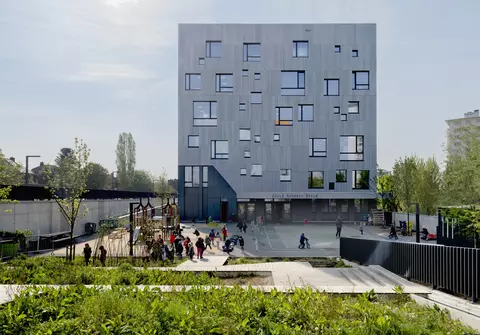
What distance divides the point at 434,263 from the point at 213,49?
3971cm

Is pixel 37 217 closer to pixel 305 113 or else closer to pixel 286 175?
pixel 286 175

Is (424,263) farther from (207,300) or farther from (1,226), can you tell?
(1,226)

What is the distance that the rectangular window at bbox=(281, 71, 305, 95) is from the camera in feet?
147

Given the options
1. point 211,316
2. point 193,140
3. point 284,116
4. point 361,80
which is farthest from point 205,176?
point 211,316

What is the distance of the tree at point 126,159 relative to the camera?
260ft

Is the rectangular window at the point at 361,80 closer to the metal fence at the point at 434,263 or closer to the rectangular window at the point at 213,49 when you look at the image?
the rectangular window at the point at 213,49

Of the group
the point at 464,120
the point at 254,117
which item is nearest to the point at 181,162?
the point at 254,117

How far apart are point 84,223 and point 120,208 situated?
456 inches

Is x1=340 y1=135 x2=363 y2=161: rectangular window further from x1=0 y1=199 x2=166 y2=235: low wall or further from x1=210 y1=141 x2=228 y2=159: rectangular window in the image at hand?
x1=0 y1=199 x2=166 y2=235: low wall

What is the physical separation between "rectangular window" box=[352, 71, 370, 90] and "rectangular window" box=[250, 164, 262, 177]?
51.2ft

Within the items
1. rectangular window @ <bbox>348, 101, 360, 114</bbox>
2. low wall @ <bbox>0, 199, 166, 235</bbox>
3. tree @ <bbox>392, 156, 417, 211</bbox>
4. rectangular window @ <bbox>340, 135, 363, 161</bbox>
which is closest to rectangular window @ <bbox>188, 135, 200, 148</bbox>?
low wall @ <bbox>0, 199, 166, 235</bbox>

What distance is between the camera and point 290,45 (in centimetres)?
4503

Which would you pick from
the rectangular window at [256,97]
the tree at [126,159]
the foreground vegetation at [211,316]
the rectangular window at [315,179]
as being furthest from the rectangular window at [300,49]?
the tree at [126,159]

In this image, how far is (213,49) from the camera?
45.1 meters
